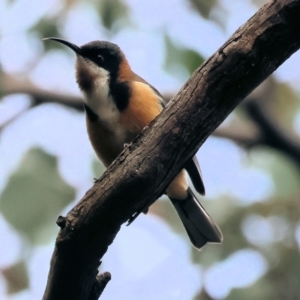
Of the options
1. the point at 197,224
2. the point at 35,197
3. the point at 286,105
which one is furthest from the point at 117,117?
the point at 286,105

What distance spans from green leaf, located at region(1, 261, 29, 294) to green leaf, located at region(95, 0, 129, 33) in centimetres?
195

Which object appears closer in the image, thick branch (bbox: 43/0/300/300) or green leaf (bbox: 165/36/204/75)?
Answer: thick branch (bbox: 43/0/300/300)

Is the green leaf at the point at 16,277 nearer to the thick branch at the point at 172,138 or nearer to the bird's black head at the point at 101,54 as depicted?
the bird's black head at the point at 101,54

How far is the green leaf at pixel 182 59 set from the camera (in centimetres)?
475

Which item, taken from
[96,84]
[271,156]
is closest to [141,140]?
[96,84]

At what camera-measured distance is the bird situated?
370 centimetres

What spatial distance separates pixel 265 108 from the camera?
5.53 metres

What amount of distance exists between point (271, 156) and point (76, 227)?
3.37 metres

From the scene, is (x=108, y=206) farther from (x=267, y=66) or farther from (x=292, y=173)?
(x=292, y=173)

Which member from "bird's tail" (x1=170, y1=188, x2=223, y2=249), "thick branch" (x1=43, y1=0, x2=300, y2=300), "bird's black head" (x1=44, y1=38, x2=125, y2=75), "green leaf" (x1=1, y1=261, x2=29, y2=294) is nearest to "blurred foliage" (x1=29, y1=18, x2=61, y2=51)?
"bird's black head" (x1=44, y1=38, x2=125, y2=75)

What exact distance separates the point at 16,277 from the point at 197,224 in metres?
1.67

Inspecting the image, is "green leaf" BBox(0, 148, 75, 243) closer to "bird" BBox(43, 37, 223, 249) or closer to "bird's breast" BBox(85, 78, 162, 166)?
"bird" BBox(43, 37, 223, 249)

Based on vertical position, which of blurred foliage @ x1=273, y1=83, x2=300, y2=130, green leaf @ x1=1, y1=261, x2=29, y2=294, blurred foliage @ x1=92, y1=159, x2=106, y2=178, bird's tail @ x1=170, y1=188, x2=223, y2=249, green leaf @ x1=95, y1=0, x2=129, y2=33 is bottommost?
green leaf @ x1=1, y1=261, x2=29, y2=294

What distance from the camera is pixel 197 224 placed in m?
4.48
